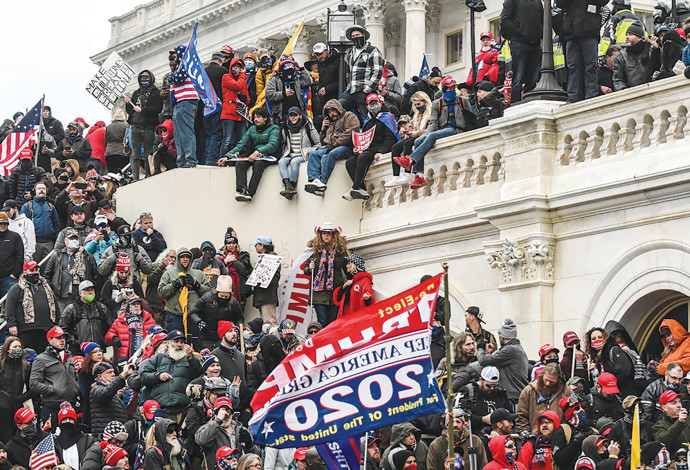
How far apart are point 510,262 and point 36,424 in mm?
6252

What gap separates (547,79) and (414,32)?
34916 millimetres

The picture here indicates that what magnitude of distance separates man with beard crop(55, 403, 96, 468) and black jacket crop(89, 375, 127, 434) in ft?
1.13

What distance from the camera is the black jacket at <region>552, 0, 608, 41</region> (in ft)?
70.0

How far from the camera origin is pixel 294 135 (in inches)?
1008

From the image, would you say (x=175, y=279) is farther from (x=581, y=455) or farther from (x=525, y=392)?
(x=581, y=455)

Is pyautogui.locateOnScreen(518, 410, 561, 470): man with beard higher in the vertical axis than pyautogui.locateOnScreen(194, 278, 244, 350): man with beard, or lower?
lower

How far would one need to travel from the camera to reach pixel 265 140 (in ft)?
85.1

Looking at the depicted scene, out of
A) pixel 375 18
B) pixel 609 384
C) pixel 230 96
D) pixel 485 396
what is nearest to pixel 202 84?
pixel 230 96

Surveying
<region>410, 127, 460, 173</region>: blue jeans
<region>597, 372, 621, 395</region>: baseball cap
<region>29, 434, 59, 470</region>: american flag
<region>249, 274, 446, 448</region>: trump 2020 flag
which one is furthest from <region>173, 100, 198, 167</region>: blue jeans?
<region>249, 274, 446, 448</region>: trump 2020 flag

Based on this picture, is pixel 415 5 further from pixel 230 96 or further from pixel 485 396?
pixel 485 396

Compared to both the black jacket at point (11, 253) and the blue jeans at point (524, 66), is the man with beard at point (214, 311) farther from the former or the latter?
the blue jeans at point (524, 66)

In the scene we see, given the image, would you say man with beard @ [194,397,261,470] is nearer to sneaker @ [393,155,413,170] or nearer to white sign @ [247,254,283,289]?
sneaker @ [393,155,413,170]

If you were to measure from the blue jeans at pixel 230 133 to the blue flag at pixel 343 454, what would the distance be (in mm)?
11018

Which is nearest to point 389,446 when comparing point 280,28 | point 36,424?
point 36,424
